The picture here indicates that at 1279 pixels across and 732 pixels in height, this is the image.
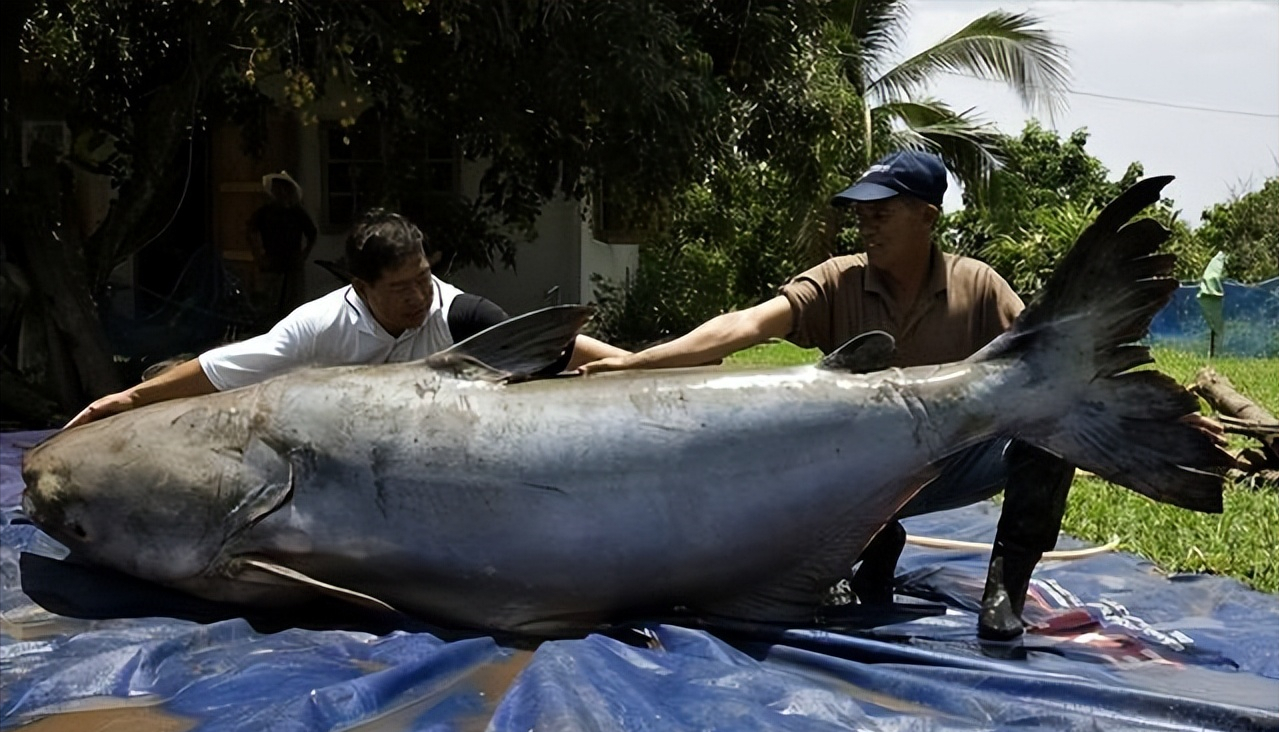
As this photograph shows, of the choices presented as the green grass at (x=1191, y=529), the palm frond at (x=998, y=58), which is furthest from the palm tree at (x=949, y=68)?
the green grass at (x=1191, y=529)

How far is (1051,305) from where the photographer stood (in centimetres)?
312

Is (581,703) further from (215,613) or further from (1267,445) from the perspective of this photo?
(1267,445)

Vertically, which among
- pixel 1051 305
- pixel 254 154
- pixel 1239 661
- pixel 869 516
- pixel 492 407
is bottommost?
pixel 1239 661

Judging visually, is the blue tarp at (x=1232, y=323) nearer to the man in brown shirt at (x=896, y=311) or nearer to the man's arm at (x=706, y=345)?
the man in brown shirt at (x=896, y=311)

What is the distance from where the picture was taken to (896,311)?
12.6ft

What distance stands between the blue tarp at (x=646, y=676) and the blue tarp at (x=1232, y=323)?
44.5 feet

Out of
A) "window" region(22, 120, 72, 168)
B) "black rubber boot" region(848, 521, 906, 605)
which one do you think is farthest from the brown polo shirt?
"window" region(22, 120, 72, 168)

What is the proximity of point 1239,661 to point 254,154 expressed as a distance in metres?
9.89

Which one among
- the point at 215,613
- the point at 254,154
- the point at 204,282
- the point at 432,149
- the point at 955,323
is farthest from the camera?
the point at 432,149

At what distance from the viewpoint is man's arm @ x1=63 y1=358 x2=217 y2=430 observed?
3.81 m

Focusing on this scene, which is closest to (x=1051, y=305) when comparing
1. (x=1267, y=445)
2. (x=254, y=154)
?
(x=1267, y=445)

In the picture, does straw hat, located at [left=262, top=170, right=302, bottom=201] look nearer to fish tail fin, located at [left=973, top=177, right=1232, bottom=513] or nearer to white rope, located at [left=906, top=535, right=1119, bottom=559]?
white rope, located at [left=906, top=535, right=1119, bottom=559]

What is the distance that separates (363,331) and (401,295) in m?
0.18

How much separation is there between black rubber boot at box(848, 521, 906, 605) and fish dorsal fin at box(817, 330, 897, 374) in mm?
584
